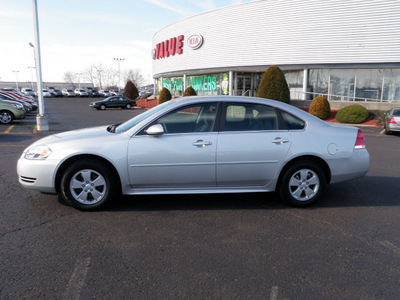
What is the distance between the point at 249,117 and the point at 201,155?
0.94m

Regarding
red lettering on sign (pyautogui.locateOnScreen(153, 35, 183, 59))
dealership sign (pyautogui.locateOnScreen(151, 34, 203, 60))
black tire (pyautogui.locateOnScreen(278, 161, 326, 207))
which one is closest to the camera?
black tire (pyautogui.locateOnScreen(278, 161, 326, 207))

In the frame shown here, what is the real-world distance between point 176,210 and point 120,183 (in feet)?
2.86

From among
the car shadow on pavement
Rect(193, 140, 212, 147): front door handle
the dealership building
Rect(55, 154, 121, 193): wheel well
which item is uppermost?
the dealership building

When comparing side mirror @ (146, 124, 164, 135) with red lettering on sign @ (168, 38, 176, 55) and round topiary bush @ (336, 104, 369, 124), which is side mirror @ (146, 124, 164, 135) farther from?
red lettering on sign @ (168, 38, 176, 55)

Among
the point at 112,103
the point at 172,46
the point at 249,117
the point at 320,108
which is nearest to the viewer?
the point at 249,117

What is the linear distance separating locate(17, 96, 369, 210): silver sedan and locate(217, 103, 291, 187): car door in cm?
1

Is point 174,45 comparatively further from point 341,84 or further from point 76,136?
point 76,136

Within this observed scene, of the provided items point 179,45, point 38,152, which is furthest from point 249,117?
point 179,45

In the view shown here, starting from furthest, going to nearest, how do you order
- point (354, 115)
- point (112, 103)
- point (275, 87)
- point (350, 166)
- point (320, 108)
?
1. point (112, 103)
2. point (275, 87)
3. point (320, 108)
4. point (354, 115)
5. point (350, 166)

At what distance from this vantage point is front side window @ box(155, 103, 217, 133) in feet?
15.8

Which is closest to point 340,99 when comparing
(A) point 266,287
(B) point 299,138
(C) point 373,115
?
(C) point 373,115

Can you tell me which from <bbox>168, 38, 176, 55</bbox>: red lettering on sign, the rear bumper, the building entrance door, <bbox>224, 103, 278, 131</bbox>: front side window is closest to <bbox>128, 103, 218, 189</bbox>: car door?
<bbox>224, 103, 278, 131</bbox>: front side window

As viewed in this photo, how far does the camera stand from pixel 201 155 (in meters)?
4.67

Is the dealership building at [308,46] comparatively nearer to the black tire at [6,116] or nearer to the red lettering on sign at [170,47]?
the red lettering on sign at [170,47]
